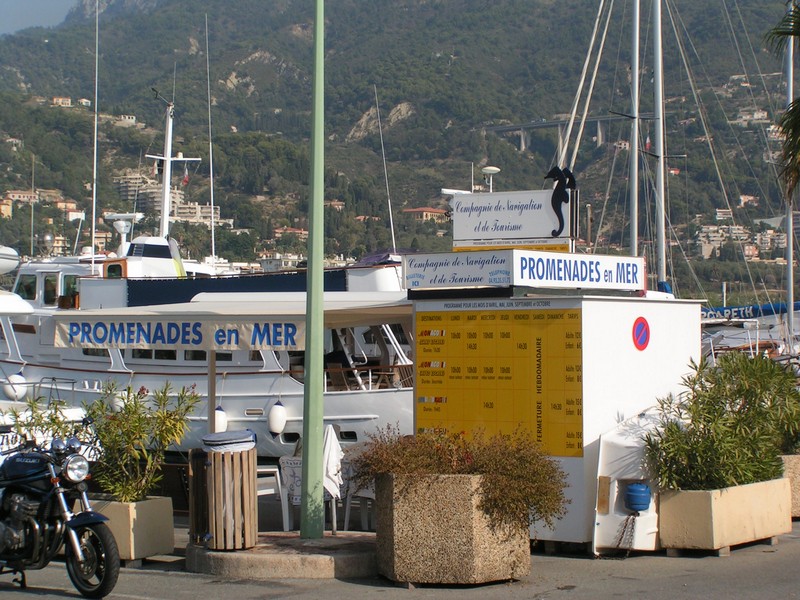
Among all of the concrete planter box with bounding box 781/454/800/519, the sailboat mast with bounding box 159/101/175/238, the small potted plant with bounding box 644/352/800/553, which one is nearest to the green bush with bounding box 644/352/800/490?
the small potted plant with bounding box 644/352/800/553

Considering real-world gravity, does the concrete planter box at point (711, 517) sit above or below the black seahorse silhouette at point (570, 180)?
below

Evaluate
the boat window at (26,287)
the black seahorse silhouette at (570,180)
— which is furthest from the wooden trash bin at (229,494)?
the boat window at (26,287)

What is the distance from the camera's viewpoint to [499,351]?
33.6 ft

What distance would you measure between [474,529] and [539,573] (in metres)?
0.93

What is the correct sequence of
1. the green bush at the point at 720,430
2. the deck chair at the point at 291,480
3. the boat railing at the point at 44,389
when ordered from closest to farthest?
the green bush at the point at 720,430 < the deck chair at the point at 291,480 < the boat railing at the point at 44,389

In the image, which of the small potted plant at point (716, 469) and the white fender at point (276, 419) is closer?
the small potted plant at point (716, 469)

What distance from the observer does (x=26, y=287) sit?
2388 cm

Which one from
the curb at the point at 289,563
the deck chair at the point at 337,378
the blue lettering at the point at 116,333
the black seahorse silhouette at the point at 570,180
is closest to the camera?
the curb at the point at 289,563

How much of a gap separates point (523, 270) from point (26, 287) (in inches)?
647

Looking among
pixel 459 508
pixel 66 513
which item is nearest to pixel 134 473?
pixel 66 513

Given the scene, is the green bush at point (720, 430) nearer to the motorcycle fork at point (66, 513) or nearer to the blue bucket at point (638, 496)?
the blue bucket at point (638, 496)

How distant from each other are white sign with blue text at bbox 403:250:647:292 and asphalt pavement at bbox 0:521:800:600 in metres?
2.44

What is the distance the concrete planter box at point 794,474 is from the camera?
37.0ft

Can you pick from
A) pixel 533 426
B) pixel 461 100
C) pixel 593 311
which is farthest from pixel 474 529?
pixel 461 100
